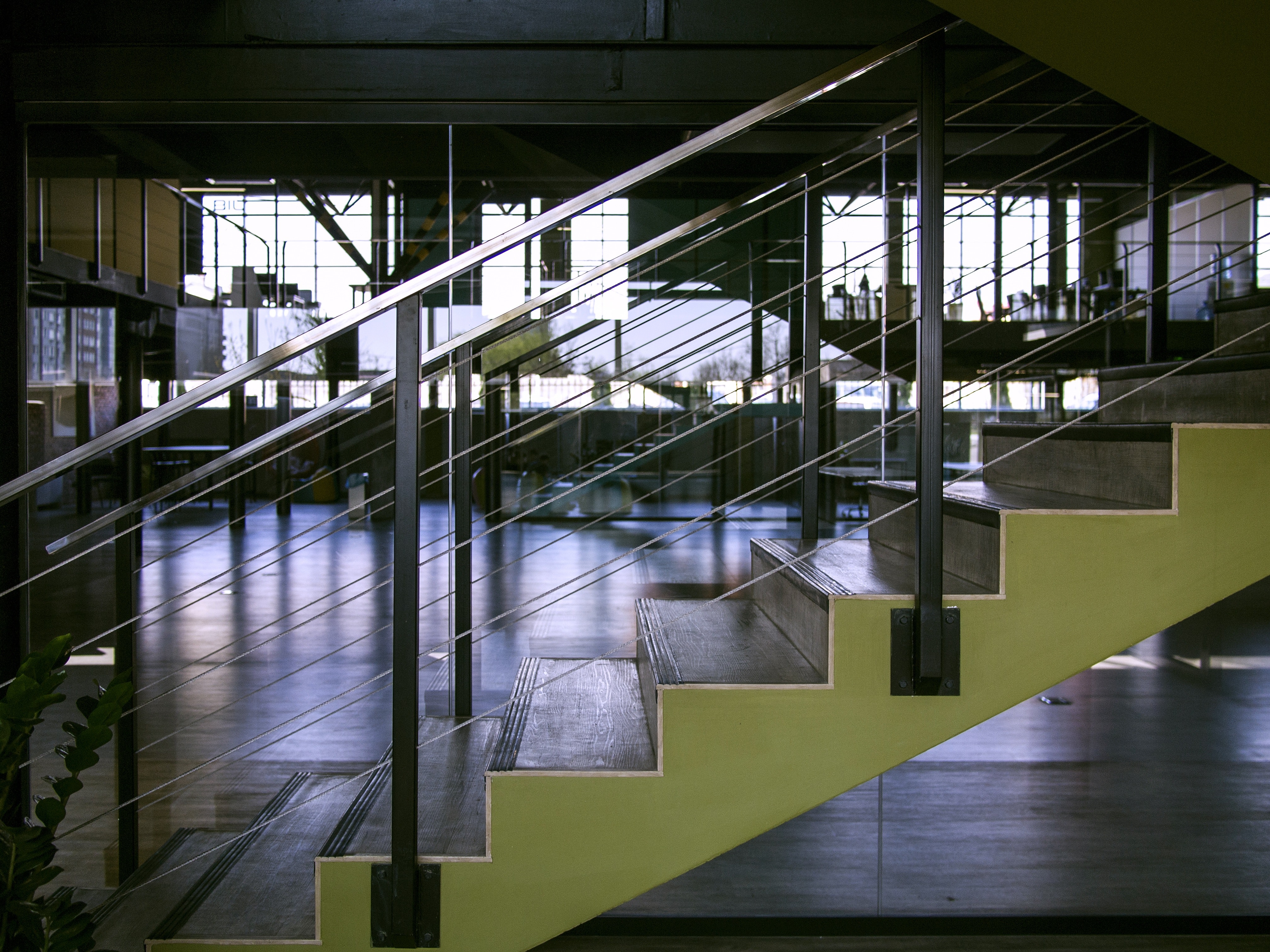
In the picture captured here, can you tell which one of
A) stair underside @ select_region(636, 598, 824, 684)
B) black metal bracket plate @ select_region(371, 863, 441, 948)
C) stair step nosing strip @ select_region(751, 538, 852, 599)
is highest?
stair step nosing strip @ select_region(751, 538, 852, 599)

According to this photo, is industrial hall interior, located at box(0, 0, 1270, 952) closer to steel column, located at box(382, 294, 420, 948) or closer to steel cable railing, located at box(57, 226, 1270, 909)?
steel cable railing, located at box(57, 226, 1270, 909)

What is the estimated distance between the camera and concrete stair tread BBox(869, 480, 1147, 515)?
5.36 ft

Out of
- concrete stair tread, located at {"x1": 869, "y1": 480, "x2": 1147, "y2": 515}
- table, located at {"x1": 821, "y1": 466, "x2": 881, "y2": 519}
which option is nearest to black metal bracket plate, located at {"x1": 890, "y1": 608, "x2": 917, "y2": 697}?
concrete stair tread, located at {"x1": 869, "y1": 480, "x2": 1147, "y2": 515}

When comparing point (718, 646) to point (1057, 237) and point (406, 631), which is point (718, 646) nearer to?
point (406, 631)

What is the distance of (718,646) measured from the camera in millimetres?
1863

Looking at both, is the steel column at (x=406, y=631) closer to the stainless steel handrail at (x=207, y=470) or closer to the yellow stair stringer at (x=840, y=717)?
the yellow stair stringer at (x=840, y=717)

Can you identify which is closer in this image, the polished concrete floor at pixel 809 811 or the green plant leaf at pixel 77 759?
the green plant leaf at pixel 77 759

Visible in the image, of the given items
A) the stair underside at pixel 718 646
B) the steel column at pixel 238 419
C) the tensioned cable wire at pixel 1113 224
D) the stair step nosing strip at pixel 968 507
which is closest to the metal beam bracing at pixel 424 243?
the steel column at pixel 238 419

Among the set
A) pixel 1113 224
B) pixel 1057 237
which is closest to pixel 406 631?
pixel 1057 237

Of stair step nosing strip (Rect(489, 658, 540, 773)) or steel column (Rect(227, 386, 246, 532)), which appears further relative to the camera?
steel column (Rect(227, 386, 246, 532))

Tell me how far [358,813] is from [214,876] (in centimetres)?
38

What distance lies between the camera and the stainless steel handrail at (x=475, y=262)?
57.4 inches

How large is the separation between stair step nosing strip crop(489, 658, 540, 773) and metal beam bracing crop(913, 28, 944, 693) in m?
0.76

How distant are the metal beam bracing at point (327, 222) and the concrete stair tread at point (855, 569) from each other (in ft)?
5.11
